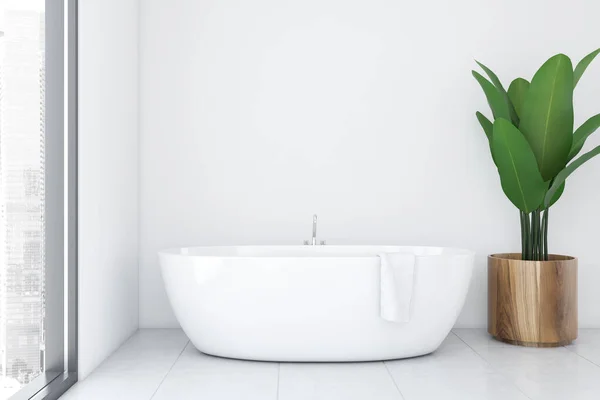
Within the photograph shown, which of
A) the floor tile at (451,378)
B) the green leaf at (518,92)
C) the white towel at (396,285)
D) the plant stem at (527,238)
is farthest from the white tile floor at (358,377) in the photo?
the green leaf at (518,92)

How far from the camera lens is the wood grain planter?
10.7 ft

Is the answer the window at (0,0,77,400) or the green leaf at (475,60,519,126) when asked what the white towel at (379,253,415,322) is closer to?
the green leaf at (475,60,519,126)

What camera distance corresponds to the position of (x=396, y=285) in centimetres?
279

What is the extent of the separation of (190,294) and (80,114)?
2.96 ft

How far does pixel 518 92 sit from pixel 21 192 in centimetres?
250

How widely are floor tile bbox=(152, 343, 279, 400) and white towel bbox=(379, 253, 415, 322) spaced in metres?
0.55

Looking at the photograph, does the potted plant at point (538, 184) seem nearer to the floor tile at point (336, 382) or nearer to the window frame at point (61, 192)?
the floor tile at point (336, 382)

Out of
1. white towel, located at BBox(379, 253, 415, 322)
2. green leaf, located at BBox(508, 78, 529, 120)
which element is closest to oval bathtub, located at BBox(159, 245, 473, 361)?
white towel, located at BBox(379, 253, 415, 322)

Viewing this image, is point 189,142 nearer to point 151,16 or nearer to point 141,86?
point 141,86

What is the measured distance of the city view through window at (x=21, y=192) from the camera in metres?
2.31

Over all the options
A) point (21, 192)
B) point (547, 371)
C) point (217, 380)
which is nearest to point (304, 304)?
point (217, 380)

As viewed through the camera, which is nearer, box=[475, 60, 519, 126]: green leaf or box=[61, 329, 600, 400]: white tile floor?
box=[61, 329, 600, 400]: white tile floor

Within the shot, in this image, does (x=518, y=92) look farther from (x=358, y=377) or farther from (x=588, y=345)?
(x=358, y=377)

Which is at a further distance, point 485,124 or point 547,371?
point 485,124
